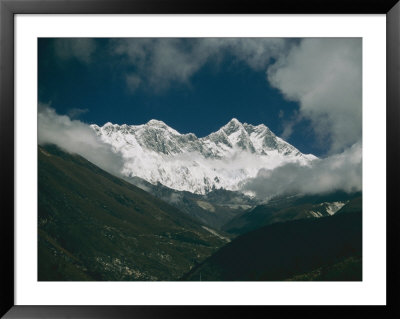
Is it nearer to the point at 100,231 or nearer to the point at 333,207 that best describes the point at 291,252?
the point at 333,207

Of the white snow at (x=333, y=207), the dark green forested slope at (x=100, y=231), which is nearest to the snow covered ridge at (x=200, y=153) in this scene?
the white snow at (x=333, y=207)

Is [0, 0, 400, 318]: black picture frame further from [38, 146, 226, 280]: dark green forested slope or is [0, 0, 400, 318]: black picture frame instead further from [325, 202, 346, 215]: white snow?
[325, 202, 346, 215]: white snow

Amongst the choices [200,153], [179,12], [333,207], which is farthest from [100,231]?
[179,12]

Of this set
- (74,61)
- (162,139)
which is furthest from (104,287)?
(162,139)

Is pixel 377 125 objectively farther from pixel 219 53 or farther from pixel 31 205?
pixel 31 205

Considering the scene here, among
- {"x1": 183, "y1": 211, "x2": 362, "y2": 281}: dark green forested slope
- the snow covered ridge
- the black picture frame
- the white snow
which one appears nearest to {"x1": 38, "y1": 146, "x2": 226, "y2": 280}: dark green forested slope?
the black picture frame

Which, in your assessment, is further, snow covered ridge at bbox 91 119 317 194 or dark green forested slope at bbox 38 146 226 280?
snow covered ridge at bbox 91 119 317 194
